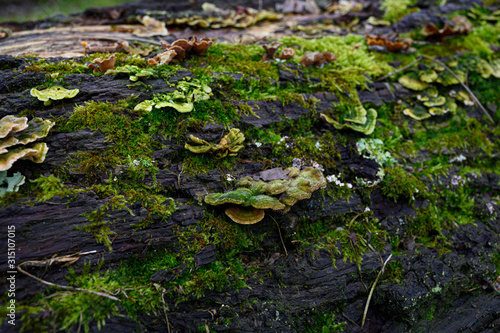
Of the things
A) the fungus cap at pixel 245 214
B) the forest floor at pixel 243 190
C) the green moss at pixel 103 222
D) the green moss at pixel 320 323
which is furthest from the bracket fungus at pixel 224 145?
the green moss at pixel 320 323

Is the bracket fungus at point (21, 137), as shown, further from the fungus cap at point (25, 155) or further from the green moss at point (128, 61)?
the green moss at point (128, 61)

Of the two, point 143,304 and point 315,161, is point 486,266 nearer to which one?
point 315,161

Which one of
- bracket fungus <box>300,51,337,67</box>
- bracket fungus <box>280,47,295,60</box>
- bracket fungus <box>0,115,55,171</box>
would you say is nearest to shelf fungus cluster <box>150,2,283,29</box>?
bracket fungus <box>280,47,295,60</box>

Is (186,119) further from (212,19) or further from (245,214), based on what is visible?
(212,19)

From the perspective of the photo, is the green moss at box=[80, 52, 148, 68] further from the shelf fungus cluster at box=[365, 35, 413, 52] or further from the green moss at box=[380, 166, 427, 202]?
the shelf fungus cluster at box=[365, 35, 413, 52]

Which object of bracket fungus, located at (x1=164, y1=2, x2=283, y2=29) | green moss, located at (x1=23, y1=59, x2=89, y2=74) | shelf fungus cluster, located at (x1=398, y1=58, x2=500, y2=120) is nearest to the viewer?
green moss, located at (x1=23, y1=59, x2=89, y2=74)

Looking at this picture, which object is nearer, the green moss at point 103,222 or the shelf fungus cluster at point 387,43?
Answer: the green moss at point 103,222
